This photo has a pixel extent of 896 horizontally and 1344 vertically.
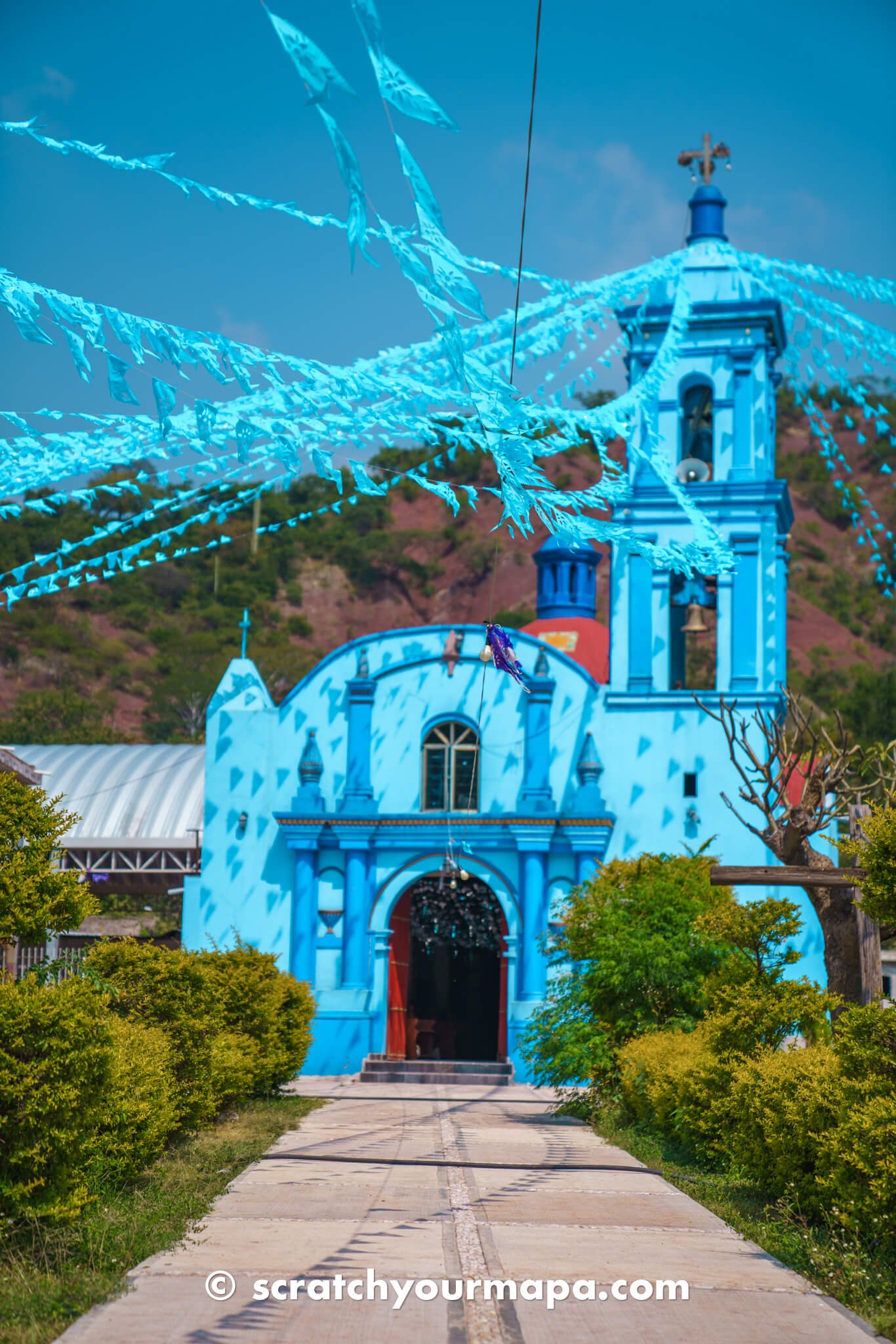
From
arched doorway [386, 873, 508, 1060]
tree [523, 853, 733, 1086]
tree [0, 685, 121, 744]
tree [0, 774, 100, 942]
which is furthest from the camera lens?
tree [0, 685, 121, 744]

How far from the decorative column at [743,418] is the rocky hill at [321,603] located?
1191 inches

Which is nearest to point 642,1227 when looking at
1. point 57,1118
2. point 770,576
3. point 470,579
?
point 57,1118

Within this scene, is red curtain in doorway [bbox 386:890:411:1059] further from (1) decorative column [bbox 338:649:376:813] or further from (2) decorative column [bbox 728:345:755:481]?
(2) decorative column [bbox 728:345:755:481]

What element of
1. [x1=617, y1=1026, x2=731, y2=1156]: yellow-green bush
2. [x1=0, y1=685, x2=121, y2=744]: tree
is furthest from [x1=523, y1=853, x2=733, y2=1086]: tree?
[x1=0, y1=685, x2=121, y2=744]: tree

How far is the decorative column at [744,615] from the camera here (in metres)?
22.3

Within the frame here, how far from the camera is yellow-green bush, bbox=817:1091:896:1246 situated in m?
6.96

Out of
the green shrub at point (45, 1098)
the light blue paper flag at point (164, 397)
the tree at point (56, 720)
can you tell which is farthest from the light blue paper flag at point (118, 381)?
the tree at point (56, 720)

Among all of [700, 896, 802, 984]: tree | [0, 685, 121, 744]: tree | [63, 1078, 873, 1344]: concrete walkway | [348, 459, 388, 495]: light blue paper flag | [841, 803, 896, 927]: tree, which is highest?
[0, 685, 121, 744]: tree

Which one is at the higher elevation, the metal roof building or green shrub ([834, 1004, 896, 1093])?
the metal roof building

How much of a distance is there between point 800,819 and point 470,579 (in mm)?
69038


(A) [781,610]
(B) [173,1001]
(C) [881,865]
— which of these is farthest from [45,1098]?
(A) [781,610]

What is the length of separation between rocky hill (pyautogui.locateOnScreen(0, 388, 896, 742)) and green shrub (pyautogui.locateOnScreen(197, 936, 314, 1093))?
36.9m

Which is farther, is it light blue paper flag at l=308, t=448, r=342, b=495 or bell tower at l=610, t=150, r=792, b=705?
bell tower at l=610, t=150, r=792, b=705

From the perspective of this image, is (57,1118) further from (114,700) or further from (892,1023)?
(114,700)
